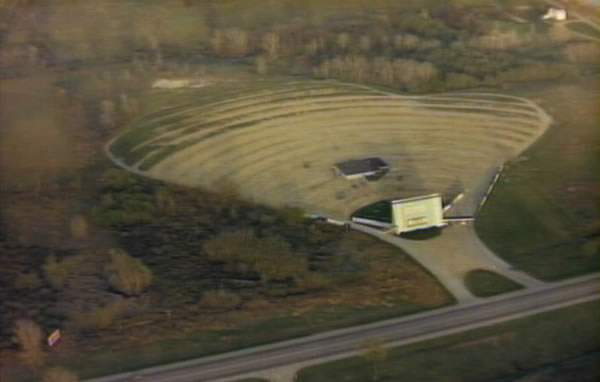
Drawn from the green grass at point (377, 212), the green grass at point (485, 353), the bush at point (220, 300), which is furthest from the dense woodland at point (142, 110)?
the green grass at point (485, 353)

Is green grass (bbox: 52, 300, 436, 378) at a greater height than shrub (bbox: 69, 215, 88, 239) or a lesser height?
lesser

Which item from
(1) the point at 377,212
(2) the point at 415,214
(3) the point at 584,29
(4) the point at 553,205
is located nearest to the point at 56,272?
(1) the point at 377,212

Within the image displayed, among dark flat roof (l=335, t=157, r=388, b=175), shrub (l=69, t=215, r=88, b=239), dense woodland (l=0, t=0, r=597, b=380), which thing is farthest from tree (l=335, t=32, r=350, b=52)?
shrub (l=69, t=215, r=88, b=239)

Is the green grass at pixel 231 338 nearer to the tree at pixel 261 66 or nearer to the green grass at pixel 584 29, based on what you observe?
the tree at pixel 261 66

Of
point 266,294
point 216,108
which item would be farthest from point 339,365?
point 216,108

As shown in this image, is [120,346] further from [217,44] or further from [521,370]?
[217,44]

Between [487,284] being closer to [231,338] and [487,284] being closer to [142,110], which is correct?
[231,338]

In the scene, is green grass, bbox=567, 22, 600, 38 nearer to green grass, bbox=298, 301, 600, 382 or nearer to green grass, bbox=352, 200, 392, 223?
green grass, bbox=352, 200, 392, 223
